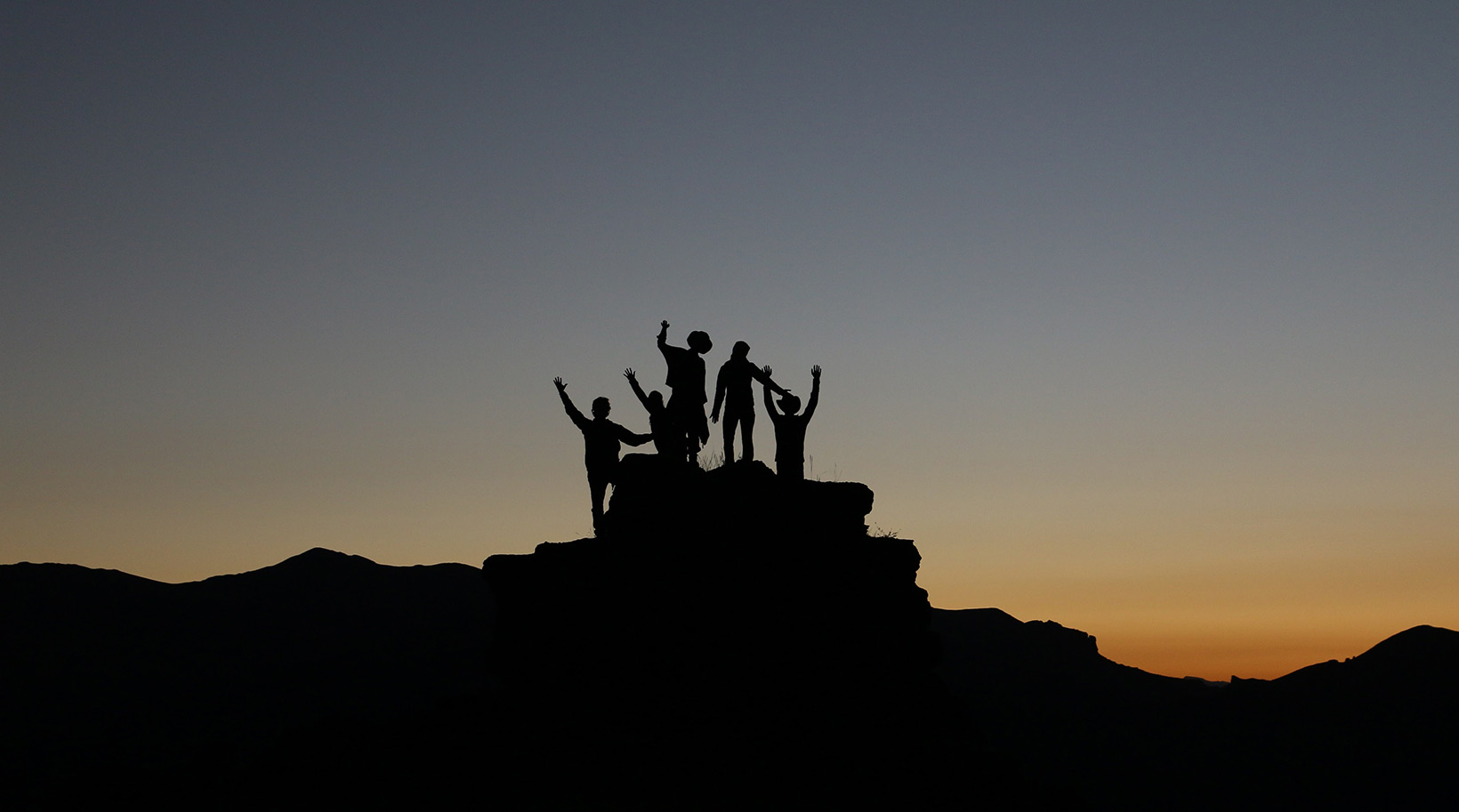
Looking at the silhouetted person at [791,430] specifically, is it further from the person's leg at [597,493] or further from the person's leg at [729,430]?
the person's leg at [597,493]

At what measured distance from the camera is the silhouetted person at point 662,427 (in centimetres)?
1922

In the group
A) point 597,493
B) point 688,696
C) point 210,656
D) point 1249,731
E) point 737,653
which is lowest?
point 1249,731

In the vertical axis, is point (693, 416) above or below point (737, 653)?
above

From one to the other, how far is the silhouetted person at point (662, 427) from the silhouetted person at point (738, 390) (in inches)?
30.3

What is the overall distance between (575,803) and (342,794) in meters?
4.92

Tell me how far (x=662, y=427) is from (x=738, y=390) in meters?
1.60

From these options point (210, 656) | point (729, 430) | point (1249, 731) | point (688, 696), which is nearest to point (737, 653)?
point (688, 696)

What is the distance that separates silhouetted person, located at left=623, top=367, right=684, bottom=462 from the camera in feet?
63.1

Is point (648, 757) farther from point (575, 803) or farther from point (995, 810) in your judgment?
point (995, 810)

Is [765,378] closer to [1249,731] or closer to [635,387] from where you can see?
[635,387]

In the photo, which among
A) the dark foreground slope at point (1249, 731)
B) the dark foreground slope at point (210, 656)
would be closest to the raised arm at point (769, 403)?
the dark foreground slope at point (210, 656)

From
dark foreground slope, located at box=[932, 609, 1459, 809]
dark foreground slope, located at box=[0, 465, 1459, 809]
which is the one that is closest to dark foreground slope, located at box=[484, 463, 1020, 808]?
dark foreground slope, located at box=[0, 465, 1459, 809]

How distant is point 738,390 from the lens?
1908 cm

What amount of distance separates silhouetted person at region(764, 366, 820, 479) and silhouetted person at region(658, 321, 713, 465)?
1.19 m
